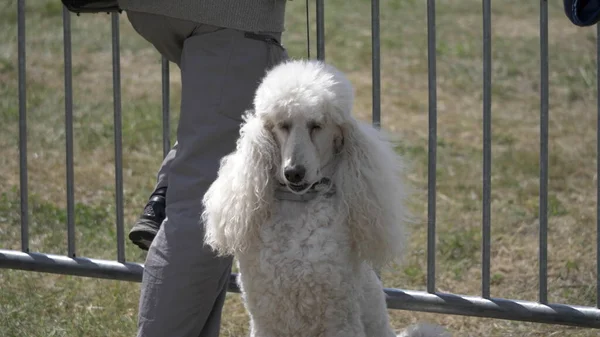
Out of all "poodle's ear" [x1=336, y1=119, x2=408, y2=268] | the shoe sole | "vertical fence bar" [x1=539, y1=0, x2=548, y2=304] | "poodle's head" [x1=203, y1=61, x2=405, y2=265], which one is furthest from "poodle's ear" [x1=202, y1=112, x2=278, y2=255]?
"vertical fence bar" [x1=539, y1=0, x2=548, y2=304]

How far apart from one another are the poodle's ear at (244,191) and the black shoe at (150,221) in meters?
0.46

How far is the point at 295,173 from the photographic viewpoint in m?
2.80

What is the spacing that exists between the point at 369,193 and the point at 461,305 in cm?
100

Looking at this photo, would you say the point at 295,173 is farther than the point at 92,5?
No

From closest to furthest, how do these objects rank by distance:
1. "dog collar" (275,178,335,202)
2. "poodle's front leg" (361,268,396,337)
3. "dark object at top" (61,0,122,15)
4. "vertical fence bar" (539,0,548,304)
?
"dog collar" (275,178,335,202)
"poodle's front leg" (361,268,396,337)
"dark object at top" (61,0,122,15)
"vertical fence bar" (539,0,548,304)

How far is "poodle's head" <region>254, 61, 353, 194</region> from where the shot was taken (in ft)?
9.24

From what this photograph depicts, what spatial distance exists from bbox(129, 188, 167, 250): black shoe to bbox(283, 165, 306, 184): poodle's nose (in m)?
0.76

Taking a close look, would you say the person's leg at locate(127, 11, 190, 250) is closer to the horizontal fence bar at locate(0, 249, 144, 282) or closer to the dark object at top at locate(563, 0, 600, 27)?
the horizontal fence bar at locate(0, 249, 144, 282)

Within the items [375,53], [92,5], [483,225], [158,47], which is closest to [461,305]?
[483,225]

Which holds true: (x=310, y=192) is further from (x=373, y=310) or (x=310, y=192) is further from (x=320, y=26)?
(x=320, y=26)

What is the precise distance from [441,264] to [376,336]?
7.42 feet

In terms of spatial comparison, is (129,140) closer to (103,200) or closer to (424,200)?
(103,200)

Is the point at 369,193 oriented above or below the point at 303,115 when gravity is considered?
below

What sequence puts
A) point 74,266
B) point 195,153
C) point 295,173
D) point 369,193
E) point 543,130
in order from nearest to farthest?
point 295,173 < point 369,193 < point 195,153 < point 543,130 < point 74,266
